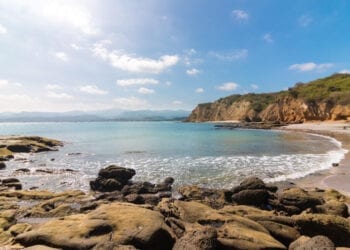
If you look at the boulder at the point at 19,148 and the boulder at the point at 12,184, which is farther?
the boulder at the point at 19,148

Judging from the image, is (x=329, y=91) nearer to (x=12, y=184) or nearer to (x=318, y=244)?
(x=12, y=184)

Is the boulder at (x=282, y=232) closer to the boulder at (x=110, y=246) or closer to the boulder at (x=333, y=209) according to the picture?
the boulder at (x=333, y=209)

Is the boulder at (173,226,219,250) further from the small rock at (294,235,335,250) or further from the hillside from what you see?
the hillside

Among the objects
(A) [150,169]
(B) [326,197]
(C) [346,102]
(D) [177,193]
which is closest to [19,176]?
(A) [150,169]

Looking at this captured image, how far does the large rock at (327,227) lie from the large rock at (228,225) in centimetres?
169

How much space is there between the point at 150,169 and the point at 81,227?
2132 cm

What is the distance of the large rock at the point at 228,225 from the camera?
8625mm

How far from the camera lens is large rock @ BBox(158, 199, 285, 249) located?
8.62 m

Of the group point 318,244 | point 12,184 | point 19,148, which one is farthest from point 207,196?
point 19,148

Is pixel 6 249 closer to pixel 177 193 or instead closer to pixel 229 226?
pixel 229 226

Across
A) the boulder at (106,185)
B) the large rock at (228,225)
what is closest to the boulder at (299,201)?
the large rock at (228,225)

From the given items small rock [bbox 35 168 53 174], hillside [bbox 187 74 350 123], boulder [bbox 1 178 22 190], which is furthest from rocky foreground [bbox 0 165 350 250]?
hillside [bbox 187 74 350 123]

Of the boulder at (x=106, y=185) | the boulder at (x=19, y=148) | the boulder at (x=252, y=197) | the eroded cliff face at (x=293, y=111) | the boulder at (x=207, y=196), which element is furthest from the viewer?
the eroded cliff face at (x=293, y=111)

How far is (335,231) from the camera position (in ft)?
33.0
